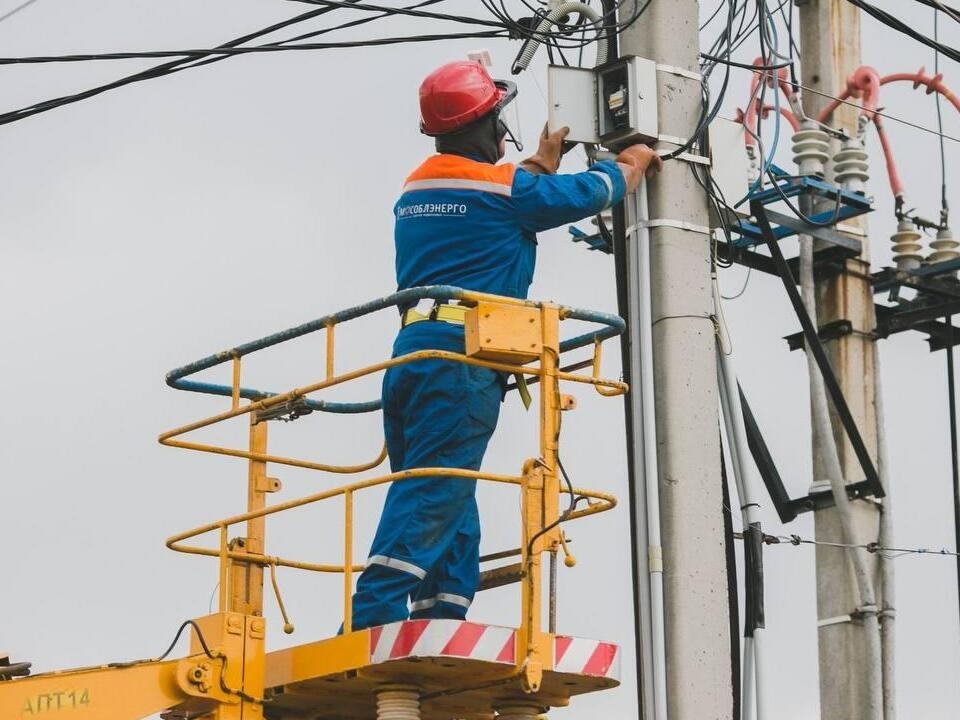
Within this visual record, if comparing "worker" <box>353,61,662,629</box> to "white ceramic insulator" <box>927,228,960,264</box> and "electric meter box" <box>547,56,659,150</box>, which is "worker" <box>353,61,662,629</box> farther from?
"white ceramic insulator" <box>927,228,960,264</box>

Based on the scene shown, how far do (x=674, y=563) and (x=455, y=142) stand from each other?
6.82 feet

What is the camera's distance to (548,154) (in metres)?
10.4

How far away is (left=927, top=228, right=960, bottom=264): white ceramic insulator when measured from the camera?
1459cm

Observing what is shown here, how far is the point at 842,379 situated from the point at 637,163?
415cm

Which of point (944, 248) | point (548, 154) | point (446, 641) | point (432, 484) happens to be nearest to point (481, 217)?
point (548, 154)

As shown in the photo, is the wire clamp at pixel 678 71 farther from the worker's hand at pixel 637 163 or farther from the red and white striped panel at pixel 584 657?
the red and white striped panel at pixel 584 657

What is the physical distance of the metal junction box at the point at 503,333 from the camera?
8820mm

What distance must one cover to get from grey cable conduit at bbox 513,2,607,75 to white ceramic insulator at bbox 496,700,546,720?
10.4 feet

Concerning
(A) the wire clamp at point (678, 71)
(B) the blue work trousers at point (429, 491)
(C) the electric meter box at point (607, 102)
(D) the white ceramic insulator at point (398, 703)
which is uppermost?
(A) the wire clamp at point (678, 71)

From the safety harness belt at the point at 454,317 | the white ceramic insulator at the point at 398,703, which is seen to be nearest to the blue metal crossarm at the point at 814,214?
the safety harness belt at the point at 454,317

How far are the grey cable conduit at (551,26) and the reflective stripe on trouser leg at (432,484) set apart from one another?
2.04 meters

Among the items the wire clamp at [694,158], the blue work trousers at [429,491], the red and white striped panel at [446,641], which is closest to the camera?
the red and white striped panel at [446,641]

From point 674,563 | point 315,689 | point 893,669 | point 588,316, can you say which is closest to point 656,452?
point 674,563

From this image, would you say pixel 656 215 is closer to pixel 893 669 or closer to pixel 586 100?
pixel 586 100
